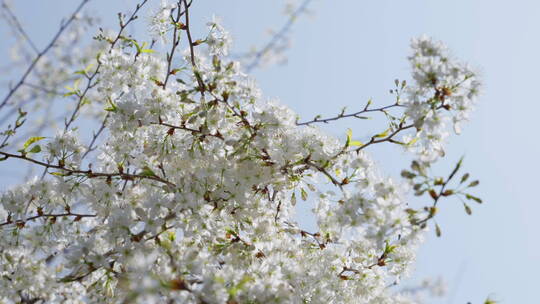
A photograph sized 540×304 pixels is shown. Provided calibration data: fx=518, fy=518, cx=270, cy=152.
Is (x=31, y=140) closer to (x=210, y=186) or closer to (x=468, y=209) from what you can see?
(x=210, y=186)

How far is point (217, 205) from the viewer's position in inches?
98.3

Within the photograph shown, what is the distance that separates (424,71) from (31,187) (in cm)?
197

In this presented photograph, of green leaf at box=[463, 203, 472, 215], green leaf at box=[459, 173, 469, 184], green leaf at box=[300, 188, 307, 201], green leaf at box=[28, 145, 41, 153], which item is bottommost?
green leaf at box=[463, 203, 472, 215]

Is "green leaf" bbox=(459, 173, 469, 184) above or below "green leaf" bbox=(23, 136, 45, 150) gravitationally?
below

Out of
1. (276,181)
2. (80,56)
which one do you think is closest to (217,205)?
(276,181)

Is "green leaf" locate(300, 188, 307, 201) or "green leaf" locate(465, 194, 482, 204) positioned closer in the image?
"green leaf" locate(465, 194, 482, 204)

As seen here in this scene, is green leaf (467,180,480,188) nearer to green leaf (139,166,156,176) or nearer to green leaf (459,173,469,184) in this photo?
green leaf (459,173,469,184)

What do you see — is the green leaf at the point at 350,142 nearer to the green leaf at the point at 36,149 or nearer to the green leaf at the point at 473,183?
the green leaf at the point at 473,183

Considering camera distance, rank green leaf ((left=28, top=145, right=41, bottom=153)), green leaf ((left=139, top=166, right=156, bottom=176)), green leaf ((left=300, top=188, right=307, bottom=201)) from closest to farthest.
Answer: green leaf ((left=139, top=166, right=156, bottom=176))
green leaf ((left=28, top=145, right=41, bottom=153))
green leaf ((left=300, top=188, right=307, bottom=201))

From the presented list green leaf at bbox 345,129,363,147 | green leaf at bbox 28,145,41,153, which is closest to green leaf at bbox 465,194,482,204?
green leaf at bbox 345,129,363,147

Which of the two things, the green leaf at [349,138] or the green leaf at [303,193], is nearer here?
the green leaf at [349,138]

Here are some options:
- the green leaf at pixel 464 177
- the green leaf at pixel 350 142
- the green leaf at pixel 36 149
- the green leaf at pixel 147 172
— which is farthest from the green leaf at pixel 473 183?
the green leaf at pixel 36 149

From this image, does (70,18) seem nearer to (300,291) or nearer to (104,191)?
(104,191)

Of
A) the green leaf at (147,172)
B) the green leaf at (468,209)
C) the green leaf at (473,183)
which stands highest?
the green leaf at (147,172)
